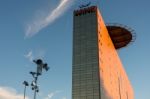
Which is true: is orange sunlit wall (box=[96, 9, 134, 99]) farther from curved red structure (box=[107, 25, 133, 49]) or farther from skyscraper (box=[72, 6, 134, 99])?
curved red structure (box=[107, 25, 133, 49])

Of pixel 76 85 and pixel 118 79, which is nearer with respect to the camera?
pixel 76 85

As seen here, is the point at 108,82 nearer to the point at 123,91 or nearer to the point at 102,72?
the point at 102,72

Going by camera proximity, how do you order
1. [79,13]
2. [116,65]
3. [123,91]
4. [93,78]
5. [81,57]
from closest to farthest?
[93,78], [81,57], [79,13], [116,65], [123,91]

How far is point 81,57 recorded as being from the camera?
133 metres

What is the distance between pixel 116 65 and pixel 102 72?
112ft

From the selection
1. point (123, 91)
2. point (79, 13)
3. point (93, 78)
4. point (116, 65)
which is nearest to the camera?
point (93, 78)

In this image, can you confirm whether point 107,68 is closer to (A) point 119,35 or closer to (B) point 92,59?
(B) point 92,59

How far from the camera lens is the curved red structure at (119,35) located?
154125 millimetres

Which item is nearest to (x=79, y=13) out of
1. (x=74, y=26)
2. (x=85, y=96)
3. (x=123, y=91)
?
(x=74, y=26)

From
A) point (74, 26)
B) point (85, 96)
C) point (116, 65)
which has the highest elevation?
point (74, 26)

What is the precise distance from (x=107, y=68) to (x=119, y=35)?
27840 millimetres

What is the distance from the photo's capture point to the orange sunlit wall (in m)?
129

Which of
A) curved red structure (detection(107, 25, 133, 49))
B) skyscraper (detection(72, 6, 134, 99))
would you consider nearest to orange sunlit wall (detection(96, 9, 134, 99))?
skyscraper (detection(72, 6, 134, 99))

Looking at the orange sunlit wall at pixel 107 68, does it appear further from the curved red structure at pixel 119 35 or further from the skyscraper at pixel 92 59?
the curved red structure at pixel 119 35
